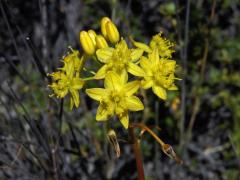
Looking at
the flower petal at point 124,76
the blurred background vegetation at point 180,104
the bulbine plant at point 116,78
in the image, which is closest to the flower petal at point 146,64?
the bulbine plant at point 116,78

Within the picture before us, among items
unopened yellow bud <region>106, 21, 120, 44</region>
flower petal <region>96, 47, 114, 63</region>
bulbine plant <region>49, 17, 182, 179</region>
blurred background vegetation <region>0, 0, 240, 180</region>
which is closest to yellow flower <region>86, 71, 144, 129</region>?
bulbine plant <region>49, 17, 182, 179</region>

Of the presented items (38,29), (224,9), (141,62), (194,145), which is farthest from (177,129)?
(38,29)

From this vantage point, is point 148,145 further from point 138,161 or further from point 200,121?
point 138,161

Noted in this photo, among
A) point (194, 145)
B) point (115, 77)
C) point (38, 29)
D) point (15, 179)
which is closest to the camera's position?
point (115, 77)

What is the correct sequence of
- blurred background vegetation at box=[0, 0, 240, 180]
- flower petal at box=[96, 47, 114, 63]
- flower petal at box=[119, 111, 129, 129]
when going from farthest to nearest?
blurred background vegetation at box=[0, 0, 240, 180] → flower petal at box=[96, 47, 114, 63] → flower petal at box=[119, 111, 129, 129]

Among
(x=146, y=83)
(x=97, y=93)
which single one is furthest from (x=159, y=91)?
(x=97, y=93)

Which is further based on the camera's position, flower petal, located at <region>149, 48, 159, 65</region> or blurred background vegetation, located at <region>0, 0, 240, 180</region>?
blurred background vegetation, located at <region>0, 0, 240, 180</region>

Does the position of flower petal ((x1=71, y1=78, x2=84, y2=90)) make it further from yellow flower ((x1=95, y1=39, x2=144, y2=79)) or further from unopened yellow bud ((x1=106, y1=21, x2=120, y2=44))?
unopened yellow bud ((x1=106, y1=21, x2=120, y2=44))

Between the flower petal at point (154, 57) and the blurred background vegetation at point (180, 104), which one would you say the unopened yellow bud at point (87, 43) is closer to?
the flower petal at point (154, 57)
